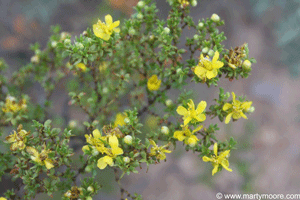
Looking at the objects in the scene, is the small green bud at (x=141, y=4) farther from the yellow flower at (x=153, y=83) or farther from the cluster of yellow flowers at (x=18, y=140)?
the cluster of yellow flowers at (x=18, y=140)

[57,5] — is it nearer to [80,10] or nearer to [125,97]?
[80,10]

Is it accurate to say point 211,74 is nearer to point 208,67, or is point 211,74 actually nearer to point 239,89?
point 208,67

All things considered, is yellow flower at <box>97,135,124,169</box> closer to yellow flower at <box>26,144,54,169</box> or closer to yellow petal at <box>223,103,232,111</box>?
yellow flower at <box>26,144,54,169</box>

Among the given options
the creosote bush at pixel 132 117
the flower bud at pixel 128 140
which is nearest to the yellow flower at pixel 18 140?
the creosote bush at pixel 132 117

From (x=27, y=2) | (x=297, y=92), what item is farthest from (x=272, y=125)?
(x=27, y=2)

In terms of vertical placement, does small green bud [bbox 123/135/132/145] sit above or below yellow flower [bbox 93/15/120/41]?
below

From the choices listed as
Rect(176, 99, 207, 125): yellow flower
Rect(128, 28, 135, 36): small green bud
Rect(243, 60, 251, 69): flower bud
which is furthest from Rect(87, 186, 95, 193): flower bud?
Rect(243, 60, 251, 69): flower bud
